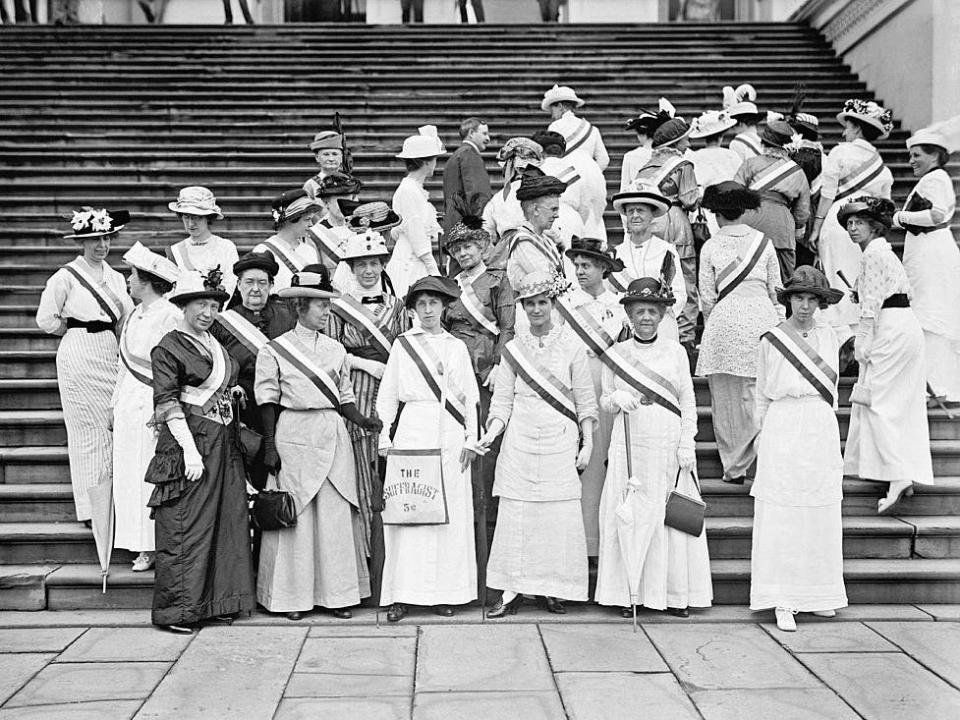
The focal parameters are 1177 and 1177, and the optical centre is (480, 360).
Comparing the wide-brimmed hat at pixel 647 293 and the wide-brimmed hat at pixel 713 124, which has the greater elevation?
the wide-brimmed hat at pixel 713 124

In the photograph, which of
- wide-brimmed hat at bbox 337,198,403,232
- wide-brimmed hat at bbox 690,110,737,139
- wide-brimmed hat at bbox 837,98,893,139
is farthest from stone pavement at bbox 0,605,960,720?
wide-brimmed hat at bbox 837,98,893,139

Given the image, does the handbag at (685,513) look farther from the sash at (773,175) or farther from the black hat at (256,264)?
the sash at (773,175)

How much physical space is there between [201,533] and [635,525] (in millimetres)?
2361

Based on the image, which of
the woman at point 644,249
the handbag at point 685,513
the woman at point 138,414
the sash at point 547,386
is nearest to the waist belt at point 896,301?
the woman at point 644,249

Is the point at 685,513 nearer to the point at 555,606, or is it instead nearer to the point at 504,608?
the point at 555,606

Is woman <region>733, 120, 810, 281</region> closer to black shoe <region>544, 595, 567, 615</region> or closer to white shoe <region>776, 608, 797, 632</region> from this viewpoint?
white shoe <region>776, 608, 797, 632</region>

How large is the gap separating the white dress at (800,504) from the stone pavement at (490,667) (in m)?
0.20

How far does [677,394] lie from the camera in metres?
6.56

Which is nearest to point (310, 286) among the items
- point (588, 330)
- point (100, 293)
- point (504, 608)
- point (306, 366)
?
point (306, 366)

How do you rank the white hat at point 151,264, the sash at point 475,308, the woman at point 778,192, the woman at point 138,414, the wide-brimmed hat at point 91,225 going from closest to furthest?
the white hat at point 151,264, the woman at point 138,414, the sash at point 475,308, the wide-brimmed hat at point 91,225, the woman at point 778,192

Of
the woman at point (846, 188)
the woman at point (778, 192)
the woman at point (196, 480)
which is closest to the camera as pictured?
the woman at point (196, 480)

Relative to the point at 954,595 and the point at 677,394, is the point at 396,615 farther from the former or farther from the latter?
the point at 954,595

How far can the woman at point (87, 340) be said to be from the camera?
7348 millimetres

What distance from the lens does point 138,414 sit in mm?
6859
